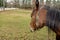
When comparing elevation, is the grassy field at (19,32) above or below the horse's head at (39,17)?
below

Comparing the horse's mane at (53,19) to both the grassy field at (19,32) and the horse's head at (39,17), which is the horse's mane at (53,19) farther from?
the grassy field at (19,32)

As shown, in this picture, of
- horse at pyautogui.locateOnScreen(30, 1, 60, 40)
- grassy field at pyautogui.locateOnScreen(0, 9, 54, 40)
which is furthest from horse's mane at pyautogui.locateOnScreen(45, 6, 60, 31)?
grassy field at pyautogui.locateOnScreen(0, 9, 54, 40)

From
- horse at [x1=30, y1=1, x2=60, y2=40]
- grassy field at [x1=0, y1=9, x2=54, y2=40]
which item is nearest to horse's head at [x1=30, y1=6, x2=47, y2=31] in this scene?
horse at [x1=30, y1=1, x2=60, y2=40]

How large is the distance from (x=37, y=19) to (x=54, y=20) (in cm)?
36

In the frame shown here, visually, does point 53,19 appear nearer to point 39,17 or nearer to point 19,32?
point 39,17

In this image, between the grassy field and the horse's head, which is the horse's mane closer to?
the horse's head

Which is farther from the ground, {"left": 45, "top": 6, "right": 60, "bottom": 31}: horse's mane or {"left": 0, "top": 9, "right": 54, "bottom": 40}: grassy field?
{"left": 45, "top": 6, "right": 60, "bottom": 31}: horse's mane

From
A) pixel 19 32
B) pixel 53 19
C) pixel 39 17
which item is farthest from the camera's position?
pixel 19 32

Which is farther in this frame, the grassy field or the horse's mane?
the grassy field

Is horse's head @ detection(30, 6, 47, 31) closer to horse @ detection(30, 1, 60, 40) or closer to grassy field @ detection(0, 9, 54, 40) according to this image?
horse @ detection(30, 1, 60, 40)

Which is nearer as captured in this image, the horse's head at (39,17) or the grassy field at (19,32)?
the horse's head at (39,17)

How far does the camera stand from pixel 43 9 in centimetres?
353

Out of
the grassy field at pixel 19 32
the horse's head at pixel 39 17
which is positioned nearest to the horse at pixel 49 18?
the horse's head at pixel 39 17

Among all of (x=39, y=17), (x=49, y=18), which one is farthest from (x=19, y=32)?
(x=49, y=18)
